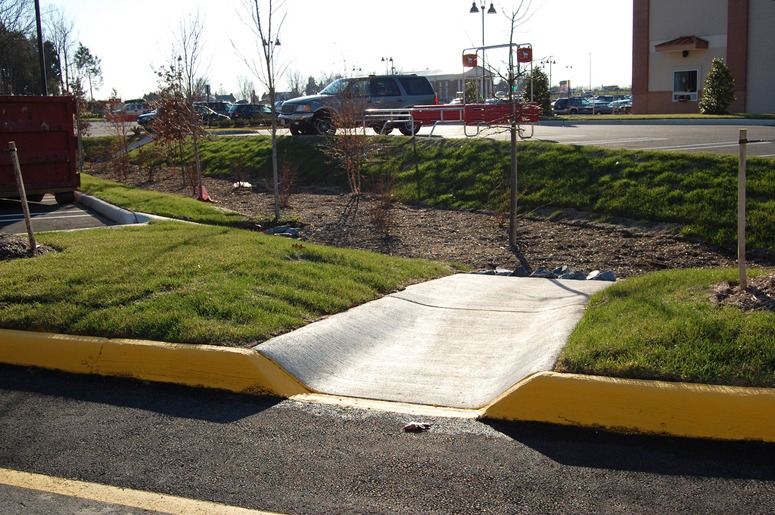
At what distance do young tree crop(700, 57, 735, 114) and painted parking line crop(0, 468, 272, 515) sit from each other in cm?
3655

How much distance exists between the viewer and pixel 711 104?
118ft

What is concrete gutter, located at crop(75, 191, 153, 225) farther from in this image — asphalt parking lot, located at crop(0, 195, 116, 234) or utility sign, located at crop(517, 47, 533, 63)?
utility sign, located at crop(517, 47, 533, 63)

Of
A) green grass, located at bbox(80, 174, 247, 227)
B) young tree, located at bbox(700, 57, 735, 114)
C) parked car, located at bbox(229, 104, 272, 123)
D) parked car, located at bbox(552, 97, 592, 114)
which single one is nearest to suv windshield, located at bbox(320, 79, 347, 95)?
green grass, located at bbox(80, 174, 247, 227)

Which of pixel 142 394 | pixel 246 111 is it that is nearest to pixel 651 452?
pixel 142 394

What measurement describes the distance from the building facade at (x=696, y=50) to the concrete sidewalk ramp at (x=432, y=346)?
35563 millimetres

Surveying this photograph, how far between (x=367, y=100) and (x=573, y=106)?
3348cm

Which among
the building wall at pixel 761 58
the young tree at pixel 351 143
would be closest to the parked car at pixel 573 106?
the building wall at pixel 761 58

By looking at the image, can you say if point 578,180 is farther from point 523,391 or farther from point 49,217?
point 523,391

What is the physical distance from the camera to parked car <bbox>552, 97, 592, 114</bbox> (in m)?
54.8

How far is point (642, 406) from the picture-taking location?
174 inches

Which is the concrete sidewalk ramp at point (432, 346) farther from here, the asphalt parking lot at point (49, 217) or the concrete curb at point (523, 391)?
the asphalt parking lot at point (49, 217)

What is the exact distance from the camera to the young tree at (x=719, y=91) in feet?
117

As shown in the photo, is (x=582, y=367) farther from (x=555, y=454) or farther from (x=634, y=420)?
(x=555, y=454)

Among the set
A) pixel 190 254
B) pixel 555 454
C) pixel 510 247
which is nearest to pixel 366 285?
pixel 190 254
